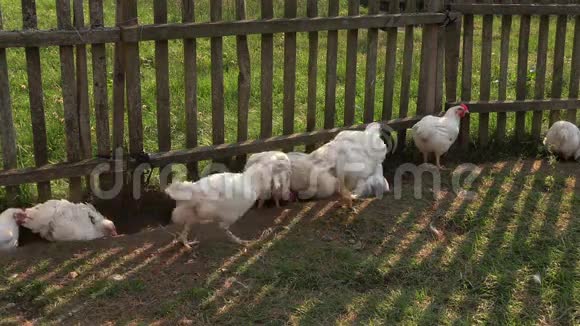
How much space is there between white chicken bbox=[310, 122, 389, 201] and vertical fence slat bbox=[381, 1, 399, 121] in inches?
38.9

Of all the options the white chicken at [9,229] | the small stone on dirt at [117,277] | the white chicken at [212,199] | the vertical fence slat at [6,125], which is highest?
the vertical fence slat at [6,125]

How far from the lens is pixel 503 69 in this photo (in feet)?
23.1

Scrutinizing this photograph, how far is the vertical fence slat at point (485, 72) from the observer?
22.3ft

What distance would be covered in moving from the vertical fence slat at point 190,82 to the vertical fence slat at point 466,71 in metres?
2.78

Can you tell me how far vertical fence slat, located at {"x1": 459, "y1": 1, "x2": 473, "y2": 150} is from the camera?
22.2ft

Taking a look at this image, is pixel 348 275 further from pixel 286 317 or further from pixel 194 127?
pixel 194 127

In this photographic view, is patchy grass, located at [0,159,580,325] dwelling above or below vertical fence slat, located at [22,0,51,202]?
below

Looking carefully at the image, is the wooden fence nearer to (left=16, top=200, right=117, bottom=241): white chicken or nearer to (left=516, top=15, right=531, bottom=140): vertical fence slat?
(left=516, top=15, right=531, bottom=140): vertical fence slat

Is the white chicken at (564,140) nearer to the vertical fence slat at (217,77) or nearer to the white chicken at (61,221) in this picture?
the vertical fence slat at (217,77)

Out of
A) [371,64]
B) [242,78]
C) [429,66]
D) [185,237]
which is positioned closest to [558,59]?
[429,66]

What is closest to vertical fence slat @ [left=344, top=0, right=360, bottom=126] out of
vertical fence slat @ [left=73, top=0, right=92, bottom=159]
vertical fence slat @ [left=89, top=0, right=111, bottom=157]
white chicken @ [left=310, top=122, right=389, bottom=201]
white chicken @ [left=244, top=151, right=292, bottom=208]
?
white chicken @ [left=310, top=122, right=389, bottom=201]

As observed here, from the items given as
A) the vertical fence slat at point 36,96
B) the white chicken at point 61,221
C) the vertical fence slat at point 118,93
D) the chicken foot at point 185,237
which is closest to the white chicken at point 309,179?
the chicken foot at point 185,237

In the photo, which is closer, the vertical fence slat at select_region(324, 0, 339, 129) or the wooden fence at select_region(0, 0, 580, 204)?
the wooden fence at select_region(0, 0, 580, 204)

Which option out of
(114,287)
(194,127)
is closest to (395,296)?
(114,287)
